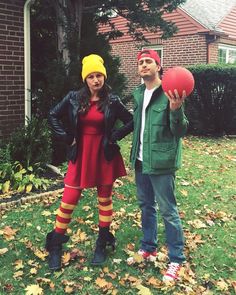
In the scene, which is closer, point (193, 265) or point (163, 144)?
point (163, 144)

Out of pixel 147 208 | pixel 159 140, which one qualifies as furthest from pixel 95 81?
pixel 147 208

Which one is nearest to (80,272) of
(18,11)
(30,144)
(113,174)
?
(113,174)

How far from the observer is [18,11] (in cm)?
711

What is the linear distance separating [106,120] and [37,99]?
3851mm

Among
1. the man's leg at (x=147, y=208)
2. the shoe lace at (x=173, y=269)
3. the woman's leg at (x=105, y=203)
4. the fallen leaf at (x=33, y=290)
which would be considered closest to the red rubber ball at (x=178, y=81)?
the man's leg at (x=147, y=208)

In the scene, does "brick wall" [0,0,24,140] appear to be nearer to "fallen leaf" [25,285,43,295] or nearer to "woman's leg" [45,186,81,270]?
"woman's leg" [45,186,81,270]

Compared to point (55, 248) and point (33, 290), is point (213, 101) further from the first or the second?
point (33, 290)

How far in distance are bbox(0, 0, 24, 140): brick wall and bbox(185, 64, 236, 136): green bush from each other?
572 centimetres

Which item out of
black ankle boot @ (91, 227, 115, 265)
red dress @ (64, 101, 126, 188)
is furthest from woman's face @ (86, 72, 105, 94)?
black ankle boot @ (91, 227, 115, 265)

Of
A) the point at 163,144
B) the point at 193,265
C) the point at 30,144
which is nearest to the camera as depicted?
the point at 163,144

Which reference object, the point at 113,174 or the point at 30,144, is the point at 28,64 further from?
the point at 113,174

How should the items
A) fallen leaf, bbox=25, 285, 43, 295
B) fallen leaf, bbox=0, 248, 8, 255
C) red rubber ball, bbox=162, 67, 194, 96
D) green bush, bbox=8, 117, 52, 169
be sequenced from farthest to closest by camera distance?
green bush, bbox=8, 117, 52, 169 → fallen leaf, bbox=0, 248, 8, 255 → fallen leaf, bbox=25, 285, 43, 295 → red rubber ball, bbox=162, 67, 194, 96

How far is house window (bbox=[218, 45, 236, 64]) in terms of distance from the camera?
57.8 feet

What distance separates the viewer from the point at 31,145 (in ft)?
21.4
